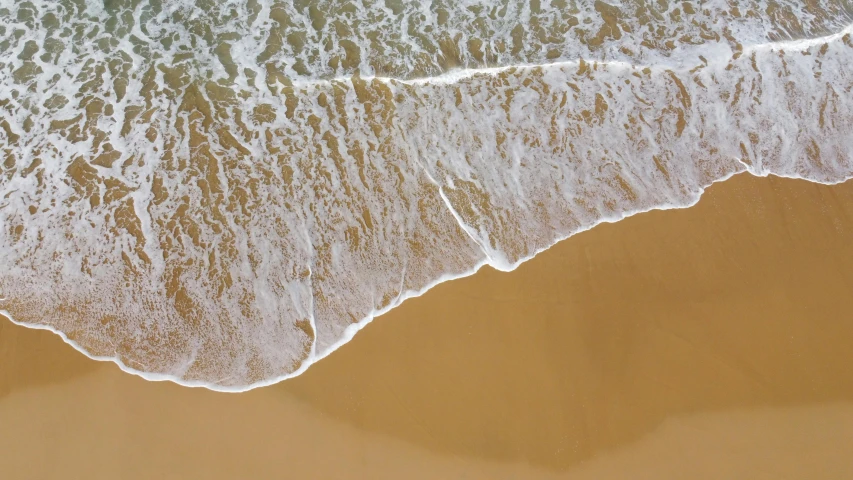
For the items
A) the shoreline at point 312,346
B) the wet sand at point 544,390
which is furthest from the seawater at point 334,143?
the wet sand at point 544,390

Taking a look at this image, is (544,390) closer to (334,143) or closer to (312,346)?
(312,346)

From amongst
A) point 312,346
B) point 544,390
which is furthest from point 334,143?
point 544,390

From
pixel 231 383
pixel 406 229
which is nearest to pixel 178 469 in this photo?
pixel 231 383

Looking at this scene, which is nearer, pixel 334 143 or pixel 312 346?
pixel 312 346

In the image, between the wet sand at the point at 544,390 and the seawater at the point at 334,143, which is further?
the seawater at the point at 334,143

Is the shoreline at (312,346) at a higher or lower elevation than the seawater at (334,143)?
lower

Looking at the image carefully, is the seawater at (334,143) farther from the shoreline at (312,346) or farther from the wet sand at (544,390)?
the wet sand at (544,390)
